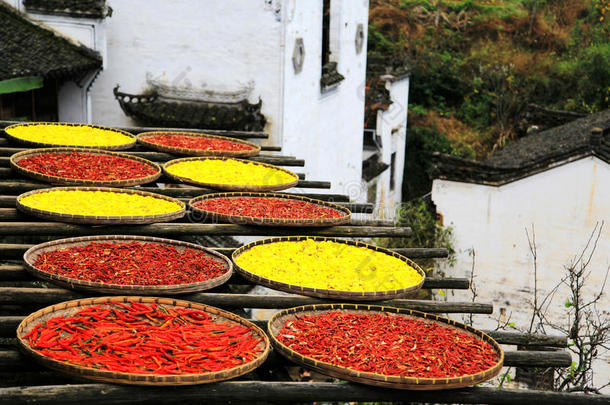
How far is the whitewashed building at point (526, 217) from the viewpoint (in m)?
9.59

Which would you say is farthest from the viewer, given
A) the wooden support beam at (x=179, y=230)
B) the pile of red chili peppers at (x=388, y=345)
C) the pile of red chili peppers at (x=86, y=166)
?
the pile of red chili peppers at (x=86, y=166)

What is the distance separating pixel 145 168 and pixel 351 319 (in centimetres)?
275

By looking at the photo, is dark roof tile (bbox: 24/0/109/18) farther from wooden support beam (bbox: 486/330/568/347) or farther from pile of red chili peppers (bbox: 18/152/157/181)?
wooden support beam (bbox: 486/330/568/347)

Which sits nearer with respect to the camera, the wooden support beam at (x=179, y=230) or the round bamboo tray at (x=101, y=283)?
the round bamboo tray at (x=101, y=283)

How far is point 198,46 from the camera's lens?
37.4 ft

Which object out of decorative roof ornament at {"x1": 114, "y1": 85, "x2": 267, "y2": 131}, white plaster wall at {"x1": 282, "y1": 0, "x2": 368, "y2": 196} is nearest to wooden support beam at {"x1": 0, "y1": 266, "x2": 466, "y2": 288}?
decorative roof ornament at {"x1": 114, "y1": 85, "x2": 267, "y2": 131}

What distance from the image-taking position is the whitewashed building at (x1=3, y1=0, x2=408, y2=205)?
10.8 metres

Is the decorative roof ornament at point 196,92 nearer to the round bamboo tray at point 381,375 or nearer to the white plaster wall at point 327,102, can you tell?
the white plaster wall at point 327,102

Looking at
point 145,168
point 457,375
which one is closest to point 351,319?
point 457,375

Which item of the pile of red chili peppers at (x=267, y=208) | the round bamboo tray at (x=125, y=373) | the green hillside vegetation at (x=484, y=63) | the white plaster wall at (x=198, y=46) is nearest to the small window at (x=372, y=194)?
the green hillside vegetation at (x=484, y=63)

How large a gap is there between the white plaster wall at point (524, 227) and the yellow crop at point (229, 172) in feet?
16.3

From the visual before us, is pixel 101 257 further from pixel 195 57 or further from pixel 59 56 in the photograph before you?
pixel 195 57

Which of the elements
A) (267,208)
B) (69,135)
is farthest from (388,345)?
(69,135)

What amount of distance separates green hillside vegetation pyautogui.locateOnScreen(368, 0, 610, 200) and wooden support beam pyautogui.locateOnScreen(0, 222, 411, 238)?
13.4 metres
